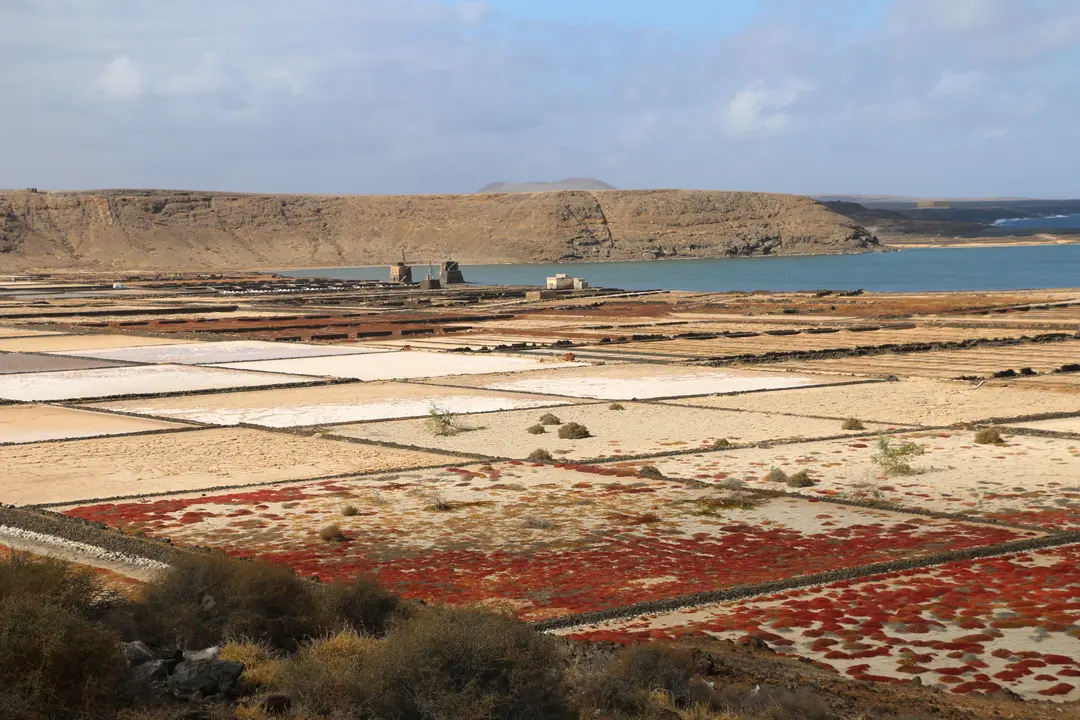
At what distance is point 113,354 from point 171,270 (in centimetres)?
9479

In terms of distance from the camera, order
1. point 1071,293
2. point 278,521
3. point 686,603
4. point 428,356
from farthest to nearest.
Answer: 1. point 1071,293
2. point 428,356
3. point 278,521
4. point 686,603

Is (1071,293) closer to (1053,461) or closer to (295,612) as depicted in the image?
(1053,461)

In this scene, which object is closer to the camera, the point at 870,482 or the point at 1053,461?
the point at 870,482

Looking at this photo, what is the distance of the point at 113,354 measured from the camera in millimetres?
39844

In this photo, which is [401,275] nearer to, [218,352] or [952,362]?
[218,352]

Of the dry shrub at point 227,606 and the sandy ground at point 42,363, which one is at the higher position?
the dry shrub at point 227,606

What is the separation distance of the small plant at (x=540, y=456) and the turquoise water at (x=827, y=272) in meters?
68.1

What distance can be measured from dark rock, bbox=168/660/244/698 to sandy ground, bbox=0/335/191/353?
34.5 metres

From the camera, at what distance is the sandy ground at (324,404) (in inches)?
976

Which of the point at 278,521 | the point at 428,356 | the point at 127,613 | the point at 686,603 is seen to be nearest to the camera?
the point at 127,613

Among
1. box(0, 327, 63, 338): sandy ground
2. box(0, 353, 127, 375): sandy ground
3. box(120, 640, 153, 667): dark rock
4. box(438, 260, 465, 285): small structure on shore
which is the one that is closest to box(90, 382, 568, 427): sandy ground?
box(0, 353, 127, 375): sandy ground

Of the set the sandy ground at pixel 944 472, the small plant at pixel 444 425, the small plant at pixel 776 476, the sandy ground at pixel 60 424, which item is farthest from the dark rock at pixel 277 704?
the sandy ground at pixel 60 424

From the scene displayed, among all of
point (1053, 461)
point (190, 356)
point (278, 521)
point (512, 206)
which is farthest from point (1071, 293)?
point (512, 206)

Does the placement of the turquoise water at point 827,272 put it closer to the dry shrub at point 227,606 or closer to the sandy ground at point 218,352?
the sandy ground at point 218,352
